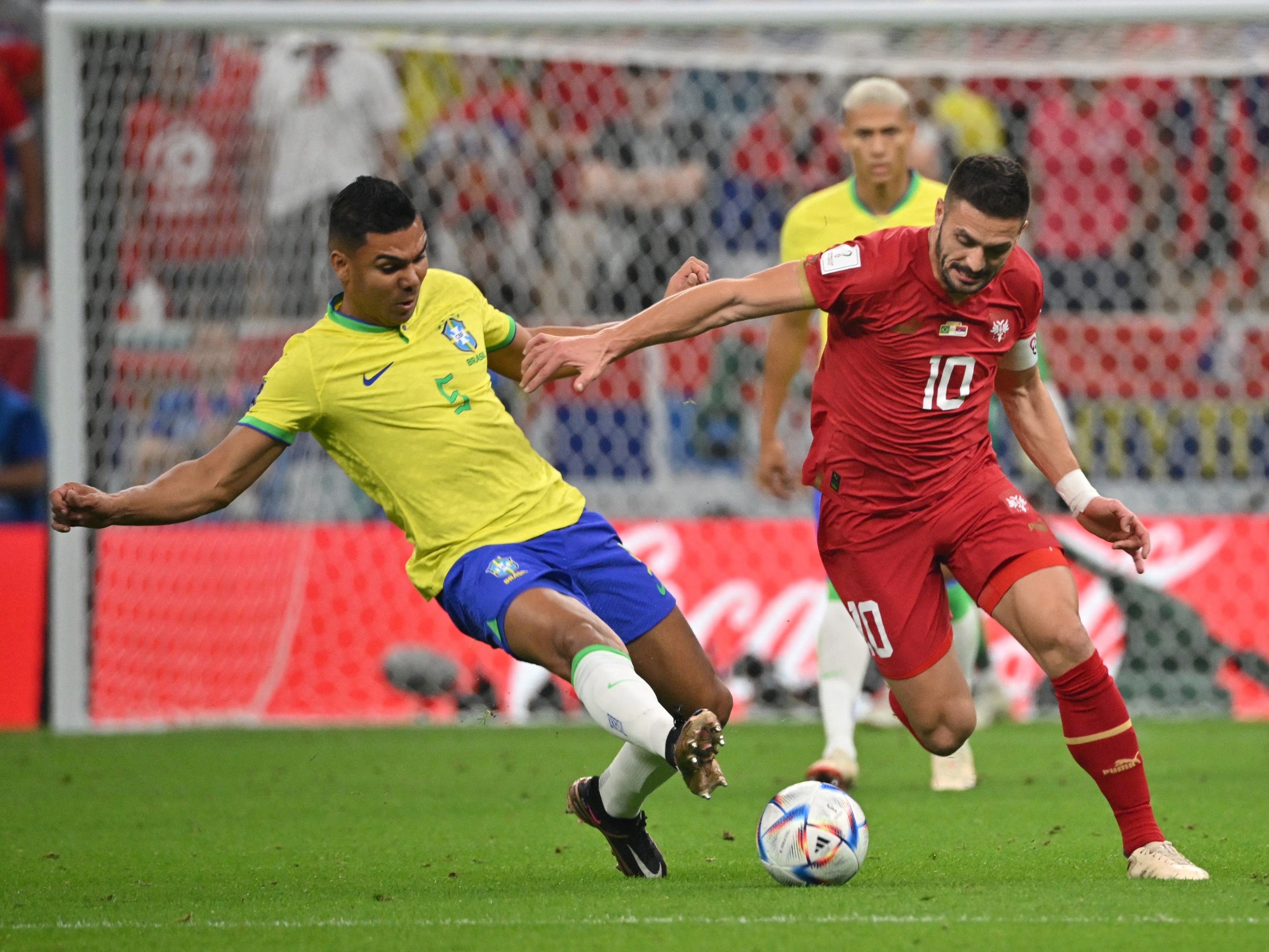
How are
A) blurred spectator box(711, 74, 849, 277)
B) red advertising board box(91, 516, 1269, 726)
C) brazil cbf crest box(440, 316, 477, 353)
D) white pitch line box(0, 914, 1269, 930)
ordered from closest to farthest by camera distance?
1. white pitch line box(0, 914, 1269, 930)
2. brazil cbf crest box(440, 316, 477, 353)
3. red advertising board box(91, 516, 1269, 726)
4. blurred spectator box(711, 74, 849, 277)

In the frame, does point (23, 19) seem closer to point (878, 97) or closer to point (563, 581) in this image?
point (878, 97)

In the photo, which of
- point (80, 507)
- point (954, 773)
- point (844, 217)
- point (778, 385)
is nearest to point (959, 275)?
point (778, 385)

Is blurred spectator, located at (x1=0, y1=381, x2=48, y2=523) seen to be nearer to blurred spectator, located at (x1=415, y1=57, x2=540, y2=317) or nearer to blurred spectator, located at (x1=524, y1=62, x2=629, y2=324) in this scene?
blurred spectator, located at (x1=415, y1=57, x2=540, y2=317)

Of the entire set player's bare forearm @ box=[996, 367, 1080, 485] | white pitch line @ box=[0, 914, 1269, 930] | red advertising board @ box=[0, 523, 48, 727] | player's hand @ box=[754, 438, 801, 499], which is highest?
player's bare forearm @ box=[996, 367, 1080, 485]

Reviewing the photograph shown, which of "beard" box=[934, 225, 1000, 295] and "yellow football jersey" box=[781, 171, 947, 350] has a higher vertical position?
"yellow football jersey" box=[781, 171, 947, 350]

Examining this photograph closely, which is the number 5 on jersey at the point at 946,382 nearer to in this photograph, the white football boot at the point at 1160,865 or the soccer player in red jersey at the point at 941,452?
the soccer player in red jersey at the point at 941,452

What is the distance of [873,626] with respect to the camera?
207 inches

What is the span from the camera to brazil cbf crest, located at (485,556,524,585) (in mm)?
4957

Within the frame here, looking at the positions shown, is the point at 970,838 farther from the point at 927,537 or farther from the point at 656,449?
the point at 656,449

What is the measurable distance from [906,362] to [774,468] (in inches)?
77.0

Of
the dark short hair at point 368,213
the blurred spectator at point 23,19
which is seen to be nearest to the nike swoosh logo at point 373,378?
the dark short hair at point 368,213

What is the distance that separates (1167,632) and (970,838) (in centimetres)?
454

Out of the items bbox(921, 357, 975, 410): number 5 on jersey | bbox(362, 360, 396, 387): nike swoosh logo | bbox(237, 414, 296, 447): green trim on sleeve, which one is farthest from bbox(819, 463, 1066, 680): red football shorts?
bbox(237, 414, 296, 447): green trim on sleeve

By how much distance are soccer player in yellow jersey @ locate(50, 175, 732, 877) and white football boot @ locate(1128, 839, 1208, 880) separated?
1226 millimetres
